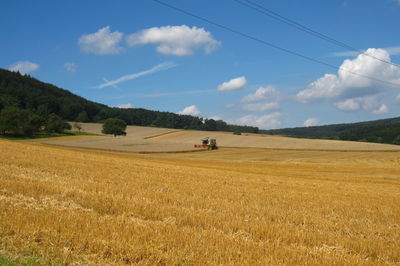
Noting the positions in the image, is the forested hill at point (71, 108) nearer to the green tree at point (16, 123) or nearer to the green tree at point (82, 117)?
the green tree at point (82, 117)

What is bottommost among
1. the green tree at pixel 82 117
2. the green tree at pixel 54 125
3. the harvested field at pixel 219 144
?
the harvested field at pixel 219 144

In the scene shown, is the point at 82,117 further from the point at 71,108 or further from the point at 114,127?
the point at 114,127

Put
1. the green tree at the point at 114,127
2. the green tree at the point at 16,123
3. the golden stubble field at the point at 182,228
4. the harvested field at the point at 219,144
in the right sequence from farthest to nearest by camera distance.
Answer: the green tree at the point at 114,127, the green tree at the point at 16,123, the harvested field at the point at 219,144, the golden stubble field at the point at 182,228

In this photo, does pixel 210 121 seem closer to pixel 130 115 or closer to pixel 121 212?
pixel 130 115

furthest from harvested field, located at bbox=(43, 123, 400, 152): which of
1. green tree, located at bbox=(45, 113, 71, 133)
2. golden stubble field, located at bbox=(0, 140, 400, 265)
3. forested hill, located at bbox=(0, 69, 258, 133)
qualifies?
golden stubble field, located at bbox=(0, 140, 400, 265)

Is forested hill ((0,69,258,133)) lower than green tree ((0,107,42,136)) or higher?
higher

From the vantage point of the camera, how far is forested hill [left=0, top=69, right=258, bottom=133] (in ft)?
465

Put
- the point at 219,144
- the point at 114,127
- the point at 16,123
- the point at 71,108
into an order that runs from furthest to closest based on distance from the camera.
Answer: the point at 71,108, the point at 114,127, the point at 16,123, the point at 219,144

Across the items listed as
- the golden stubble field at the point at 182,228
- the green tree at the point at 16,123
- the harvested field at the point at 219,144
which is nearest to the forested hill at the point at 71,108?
the green tree at the point at 16,123

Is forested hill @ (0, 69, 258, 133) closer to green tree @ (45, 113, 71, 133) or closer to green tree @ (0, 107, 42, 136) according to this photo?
green tree @ (45, 113, 71, 133)

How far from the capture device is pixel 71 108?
15275cm

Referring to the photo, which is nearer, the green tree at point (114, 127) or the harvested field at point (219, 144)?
the harvested field at point (219, 144)

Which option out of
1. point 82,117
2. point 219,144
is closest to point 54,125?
point 82,117

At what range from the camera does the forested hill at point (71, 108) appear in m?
142
